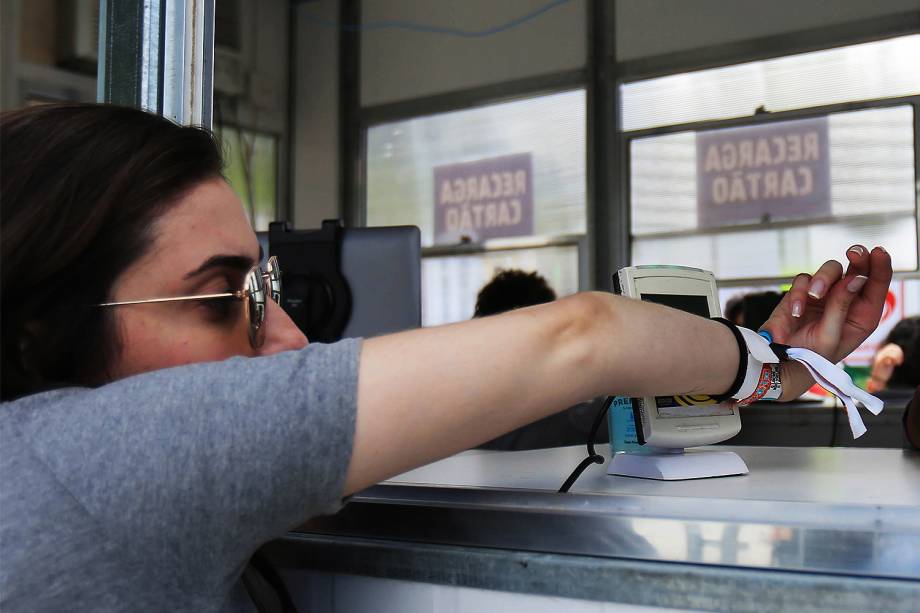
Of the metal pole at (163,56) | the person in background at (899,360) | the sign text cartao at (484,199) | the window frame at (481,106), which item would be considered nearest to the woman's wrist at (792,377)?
the metal pole at (163,56)

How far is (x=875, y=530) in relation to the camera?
54 cm

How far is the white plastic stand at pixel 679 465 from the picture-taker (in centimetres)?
77

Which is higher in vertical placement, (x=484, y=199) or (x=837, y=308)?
(x=484, y=199)

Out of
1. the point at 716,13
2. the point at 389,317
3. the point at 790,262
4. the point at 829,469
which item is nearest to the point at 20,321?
the point at 829,469

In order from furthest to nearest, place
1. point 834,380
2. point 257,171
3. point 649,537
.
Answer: point 257,171, point 834,380, point 649,537

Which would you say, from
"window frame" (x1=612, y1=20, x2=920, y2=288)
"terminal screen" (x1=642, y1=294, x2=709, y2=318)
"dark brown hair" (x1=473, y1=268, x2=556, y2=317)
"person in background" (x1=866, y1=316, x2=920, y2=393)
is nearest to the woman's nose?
"terminal screen" (x1=642, y1=294, x2=709, y2=318)

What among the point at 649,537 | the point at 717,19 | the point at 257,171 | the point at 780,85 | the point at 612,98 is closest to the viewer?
the point at 649,537

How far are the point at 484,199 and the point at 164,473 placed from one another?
419 cm

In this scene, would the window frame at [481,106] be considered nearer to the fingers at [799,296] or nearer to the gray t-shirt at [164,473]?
the fingers at [799,296]

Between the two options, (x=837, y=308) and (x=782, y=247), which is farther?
(x=782, y=247)

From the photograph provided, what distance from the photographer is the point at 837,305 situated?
791mm

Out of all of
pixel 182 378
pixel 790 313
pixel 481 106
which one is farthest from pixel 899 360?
pixel 182 378

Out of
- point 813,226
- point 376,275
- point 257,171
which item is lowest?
point 376,275

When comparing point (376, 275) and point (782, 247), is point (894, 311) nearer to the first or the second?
point (782, 247)
